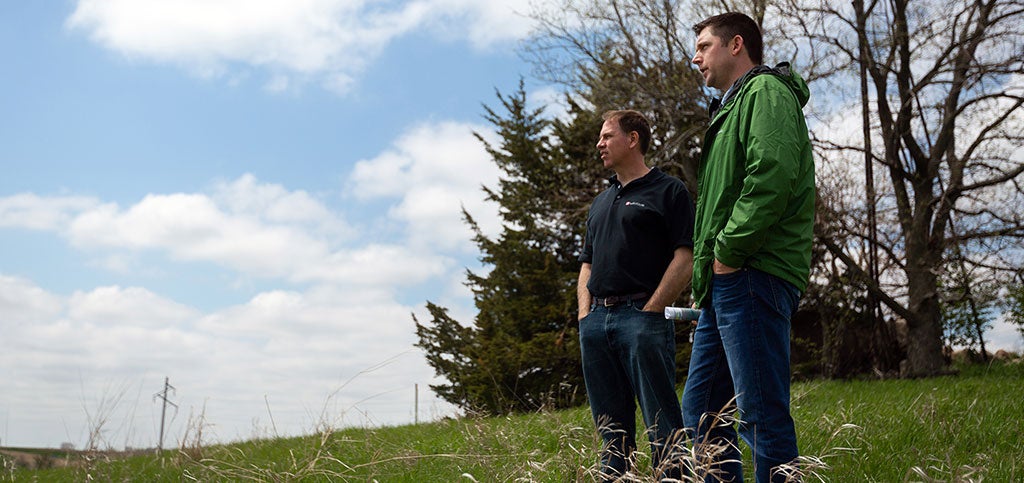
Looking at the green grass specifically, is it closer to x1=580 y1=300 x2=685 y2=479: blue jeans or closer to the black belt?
x1=580 y1=300 x2=685 y2=479: blue jeans

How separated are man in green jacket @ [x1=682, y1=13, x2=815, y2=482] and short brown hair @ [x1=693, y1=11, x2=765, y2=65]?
3cm

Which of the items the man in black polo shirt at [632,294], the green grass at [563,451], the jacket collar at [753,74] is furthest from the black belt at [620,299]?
the jacket collar at [753,74]

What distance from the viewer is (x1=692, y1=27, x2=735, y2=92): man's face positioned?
319 cm

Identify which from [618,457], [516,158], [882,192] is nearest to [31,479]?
[618,457]

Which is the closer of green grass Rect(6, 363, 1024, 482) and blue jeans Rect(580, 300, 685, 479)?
blue jeans Rect(580, 300, 685, 479)

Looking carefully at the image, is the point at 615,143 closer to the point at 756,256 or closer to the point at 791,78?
the point at 791,78

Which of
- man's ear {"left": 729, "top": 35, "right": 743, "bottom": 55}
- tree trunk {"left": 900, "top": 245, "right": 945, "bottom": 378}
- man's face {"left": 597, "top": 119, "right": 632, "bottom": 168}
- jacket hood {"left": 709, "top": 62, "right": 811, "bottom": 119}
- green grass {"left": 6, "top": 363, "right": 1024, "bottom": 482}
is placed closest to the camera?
jacket hood {"left": 709, "top": 62, "right": 811, "bottom": 119}

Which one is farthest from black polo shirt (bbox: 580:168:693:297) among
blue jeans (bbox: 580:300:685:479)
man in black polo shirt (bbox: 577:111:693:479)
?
blue jeans (bbox: 580:300:685:479)

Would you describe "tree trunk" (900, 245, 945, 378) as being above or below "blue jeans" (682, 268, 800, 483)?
above

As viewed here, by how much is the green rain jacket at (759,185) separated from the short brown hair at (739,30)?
138mm

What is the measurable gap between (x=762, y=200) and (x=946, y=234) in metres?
12.2

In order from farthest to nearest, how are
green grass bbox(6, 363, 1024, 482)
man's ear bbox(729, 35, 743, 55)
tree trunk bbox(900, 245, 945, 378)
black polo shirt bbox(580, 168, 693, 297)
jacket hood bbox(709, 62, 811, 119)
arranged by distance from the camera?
tree trunk bbox(900, 245, 945, 378), green grass bbox(6, 363, 1024, 482), black polo shirt bbox(580, 168, 693, 297), man's ear bbox(729, 35, 743, 55), jacket hood bbox(709, 62, 811, 119)

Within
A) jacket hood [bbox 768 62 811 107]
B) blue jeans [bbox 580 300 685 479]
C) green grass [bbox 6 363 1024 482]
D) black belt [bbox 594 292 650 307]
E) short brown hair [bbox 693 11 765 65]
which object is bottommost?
green grass [bbox 6 363 1024 482]

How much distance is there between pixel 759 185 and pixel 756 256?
0.27m
